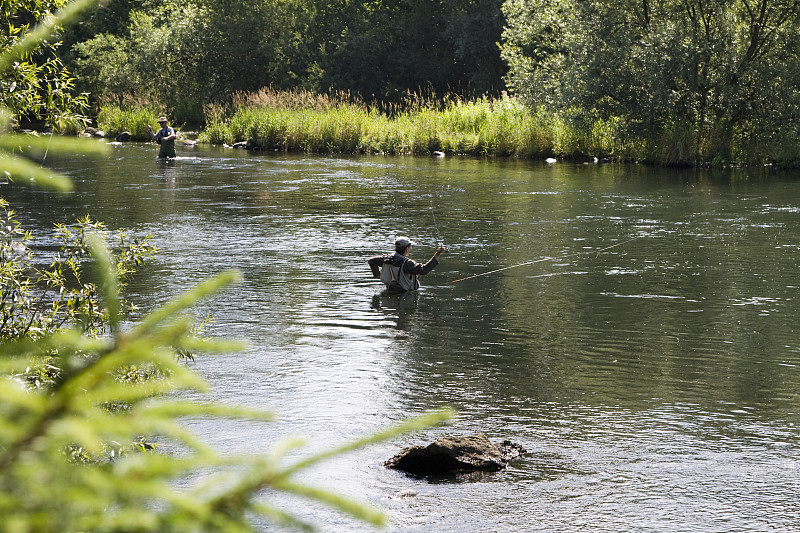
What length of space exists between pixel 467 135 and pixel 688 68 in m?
9.02

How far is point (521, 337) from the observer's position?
12422 millimetres

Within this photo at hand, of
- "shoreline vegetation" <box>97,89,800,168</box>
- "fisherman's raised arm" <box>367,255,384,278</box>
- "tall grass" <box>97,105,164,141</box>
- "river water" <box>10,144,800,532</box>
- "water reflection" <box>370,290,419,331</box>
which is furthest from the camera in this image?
"tall grass" <box>97,105,164,141</box>

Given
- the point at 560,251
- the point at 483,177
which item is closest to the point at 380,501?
the point at 560,251

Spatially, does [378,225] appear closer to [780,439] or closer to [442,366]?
[442,366]

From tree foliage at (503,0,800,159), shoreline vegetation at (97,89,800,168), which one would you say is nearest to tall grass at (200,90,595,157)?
shoreline vegetation at (97,89,800,168)

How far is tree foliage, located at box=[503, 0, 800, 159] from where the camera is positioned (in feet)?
108

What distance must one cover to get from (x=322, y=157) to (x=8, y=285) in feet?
101

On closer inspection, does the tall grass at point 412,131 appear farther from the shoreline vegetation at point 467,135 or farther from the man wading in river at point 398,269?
the man wading in river at point 398,269

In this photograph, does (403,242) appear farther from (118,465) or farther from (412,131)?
(412,131)

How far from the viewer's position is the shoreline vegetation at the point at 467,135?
1348 inches

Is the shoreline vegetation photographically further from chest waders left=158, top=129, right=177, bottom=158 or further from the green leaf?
the green leaf

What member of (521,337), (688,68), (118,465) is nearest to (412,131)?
(688,68)

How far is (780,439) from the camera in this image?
8.65 meters

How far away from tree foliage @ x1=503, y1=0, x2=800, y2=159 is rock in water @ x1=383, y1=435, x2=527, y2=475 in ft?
88.1
